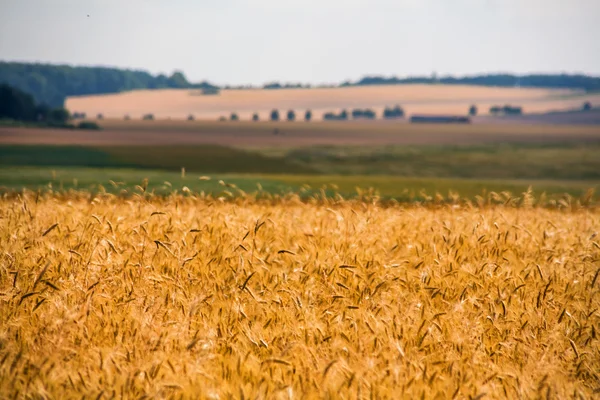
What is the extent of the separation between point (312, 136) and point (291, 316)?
85.7 m

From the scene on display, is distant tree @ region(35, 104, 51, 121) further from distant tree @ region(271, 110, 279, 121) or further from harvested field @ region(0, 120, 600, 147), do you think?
distant tree @ region(271, 110, 279, 121)

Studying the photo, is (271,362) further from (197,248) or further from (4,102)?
(4,102)

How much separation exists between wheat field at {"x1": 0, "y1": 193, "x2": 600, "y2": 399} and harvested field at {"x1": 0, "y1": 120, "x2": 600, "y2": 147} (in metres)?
53.9

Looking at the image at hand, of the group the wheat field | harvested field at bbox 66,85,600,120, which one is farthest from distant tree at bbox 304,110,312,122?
the wheat field

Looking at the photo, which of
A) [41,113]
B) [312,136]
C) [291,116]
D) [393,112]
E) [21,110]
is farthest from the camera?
[393,112]

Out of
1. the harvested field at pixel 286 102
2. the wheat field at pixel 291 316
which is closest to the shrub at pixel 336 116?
→ the harvested field at pixel 286 102

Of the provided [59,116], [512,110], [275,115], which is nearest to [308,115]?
[275,115]

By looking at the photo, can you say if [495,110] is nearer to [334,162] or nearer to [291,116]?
[291,116]

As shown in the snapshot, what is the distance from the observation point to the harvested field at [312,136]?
2530 inches

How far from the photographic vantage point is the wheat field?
3.63 metres

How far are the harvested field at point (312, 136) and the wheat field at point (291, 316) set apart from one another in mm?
53927

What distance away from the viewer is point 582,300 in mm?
5633

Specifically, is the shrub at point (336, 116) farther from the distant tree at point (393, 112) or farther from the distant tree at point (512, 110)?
the distant tree at point (512, 110)

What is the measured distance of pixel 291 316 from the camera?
4609 mm
